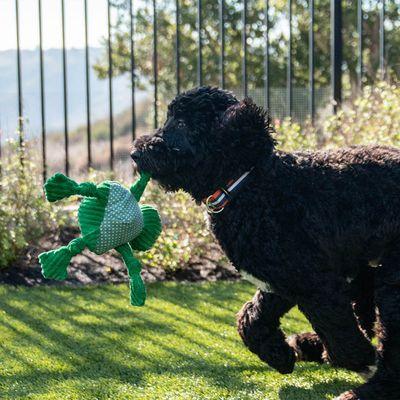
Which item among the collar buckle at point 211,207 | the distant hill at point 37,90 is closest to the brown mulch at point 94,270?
the distant hill at point 37,90

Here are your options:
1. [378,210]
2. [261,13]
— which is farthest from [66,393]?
[261,13]

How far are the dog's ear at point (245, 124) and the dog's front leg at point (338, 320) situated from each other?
0.63 m

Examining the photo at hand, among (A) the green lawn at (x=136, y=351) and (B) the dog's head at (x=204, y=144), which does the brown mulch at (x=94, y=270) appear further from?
(B) the dog's head at (x=204, y=144)

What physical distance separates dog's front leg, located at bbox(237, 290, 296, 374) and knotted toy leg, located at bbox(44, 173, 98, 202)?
3.04 feet

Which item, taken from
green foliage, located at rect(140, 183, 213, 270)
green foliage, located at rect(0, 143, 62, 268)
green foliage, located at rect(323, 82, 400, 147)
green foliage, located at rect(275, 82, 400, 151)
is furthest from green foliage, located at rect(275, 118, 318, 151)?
green foliage, located at rect(0, 143, 62, 268)

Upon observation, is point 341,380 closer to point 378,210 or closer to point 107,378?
point 378,210

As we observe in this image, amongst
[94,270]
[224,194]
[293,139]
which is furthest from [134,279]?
[293,139]

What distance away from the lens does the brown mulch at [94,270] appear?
518cm

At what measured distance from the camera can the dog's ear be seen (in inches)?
110

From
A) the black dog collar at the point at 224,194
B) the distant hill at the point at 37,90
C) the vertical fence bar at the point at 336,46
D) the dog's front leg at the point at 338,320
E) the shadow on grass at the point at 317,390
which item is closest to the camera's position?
the dog's front leg at the point at 338,320

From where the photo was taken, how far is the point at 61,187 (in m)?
2.88

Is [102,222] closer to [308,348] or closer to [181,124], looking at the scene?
[181,124]

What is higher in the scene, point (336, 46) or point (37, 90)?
point (336, 46)

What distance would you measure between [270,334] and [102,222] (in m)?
0.90
